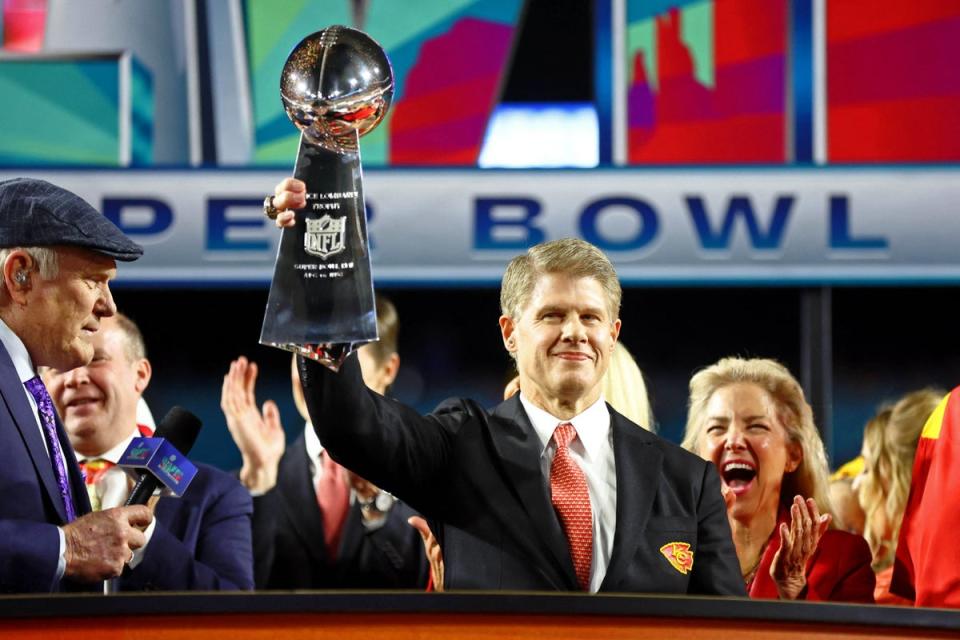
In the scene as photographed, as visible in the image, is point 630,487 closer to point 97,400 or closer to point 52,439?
point 52,439

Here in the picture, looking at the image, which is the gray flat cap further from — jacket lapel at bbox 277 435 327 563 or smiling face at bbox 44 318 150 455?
jacket lapel at bbox 277 435 327 563

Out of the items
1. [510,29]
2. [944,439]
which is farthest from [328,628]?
[510,29]

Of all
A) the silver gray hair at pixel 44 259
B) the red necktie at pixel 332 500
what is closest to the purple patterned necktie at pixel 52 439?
the silver gray hair at pixel 44 259

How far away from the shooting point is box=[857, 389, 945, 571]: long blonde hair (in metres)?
3.45

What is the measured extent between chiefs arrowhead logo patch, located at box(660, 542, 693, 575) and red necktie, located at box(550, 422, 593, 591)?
0.11 m

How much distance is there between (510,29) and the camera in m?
4.58

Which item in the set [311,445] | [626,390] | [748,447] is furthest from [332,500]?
[748,447]

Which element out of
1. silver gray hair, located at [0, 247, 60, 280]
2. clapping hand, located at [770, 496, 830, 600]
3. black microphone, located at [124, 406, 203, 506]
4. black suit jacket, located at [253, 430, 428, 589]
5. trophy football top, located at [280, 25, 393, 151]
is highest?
trophy football top, located at [280, 25, 393, 151]

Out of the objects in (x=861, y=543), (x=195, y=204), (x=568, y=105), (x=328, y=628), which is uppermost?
(x=568, y=105)

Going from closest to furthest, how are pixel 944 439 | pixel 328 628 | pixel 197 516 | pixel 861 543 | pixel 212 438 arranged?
1. pixel 328 628
2. pixel 944 439
3. pixel 861 543
4. pixel 197 516
5. pixel 212 438

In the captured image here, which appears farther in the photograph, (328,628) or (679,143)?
(679,143)

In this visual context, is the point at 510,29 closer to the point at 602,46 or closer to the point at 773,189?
the point at 602,46

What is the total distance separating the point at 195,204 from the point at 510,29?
1.16 meters

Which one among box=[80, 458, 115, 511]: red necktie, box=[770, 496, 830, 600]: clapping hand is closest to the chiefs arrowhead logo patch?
box=[770, 496, 830, 600]: clapping hand
